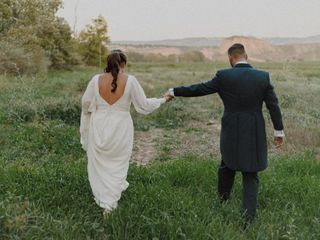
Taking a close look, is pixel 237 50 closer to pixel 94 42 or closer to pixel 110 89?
pixel 110 89

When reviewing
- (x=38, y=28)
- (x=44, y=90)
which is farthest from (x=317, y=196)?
(x=38, y=28)

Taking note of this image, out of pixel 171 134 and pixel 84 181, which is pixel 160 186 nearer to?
pixel 84 181

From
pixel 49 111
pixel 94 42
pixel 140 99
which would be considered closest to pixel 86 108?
pixel 140 99

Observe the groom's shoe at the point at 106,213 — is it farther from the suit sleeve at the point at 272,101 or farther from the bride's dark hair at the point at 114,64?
the suit sleeve at the point at 272,101

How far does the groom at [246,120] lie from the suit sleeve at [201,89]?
0.10 m

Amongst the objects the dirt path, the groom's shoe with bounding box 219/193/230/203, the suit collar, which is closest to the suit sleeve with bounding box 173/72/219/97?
the suit collar

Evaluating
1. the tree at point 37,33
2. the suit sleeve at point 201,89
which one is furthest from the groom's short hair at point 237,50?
the tree at point 37,33

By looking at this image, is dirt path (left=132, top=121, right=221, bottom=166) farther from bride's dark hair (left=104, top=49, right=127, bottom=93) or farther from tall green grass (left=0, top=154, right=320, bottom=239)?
bride's dark hair (left=104, top=49, right=127, bottom=93)

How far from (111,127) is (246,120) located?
154 centimetres

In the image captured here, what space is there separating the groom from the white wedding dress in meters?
1.02

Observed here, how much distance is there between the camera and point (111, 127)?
230 inches

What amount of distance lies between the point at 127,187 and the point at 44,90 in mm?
13170

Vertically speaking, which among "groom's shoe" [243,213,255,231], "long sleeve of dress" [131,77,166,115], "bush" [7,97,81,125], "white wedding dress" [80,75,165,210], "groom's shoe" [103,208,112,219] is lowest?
"bush" [7,97,81,125]

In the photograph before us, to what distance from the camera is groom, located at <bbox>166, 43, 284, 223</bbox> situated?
568cm
